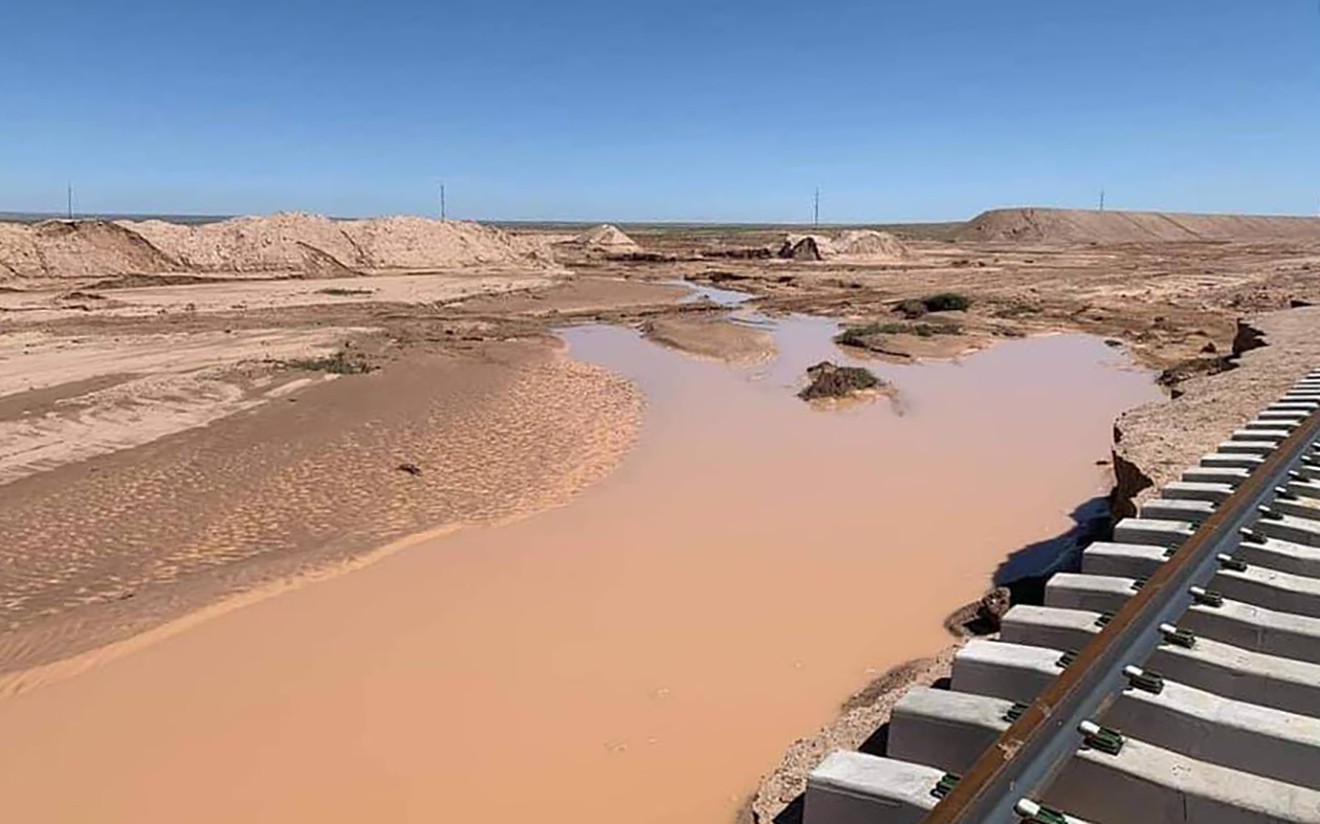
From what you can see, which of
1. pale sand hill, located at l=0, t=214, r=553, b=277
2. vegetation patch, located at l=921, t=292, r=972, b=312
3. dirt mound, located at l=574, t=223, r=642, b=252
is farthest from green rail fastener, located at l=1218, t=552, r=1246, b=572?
dirt mound, located at l=574, t=223, r=642, b=252

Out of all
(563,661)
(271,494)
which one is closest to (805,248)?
(271,494)

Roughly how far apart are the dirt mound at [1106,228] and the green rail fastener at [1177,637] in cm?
9466

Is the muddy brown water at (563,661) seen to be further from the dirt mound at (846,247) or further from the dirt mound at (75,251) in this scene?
the dirt mound at (846,247)

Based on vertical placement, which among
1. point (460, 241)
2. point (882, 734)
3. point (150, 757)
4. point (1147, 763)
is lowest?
point (150, 757)

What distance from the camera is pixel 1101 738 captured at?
8.79 ft

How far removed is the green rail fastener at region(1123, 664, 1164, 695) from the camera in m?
2.95

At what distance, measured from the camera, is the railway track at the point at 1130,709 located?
2461 millimetres

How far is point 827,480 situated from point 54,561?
7.57 m

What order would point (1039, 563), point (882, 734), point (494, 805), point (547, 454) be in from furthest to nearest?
1. point (547, 454)
2. point (1039, 563)
3. point (494, 805)
4. point (882, 734)

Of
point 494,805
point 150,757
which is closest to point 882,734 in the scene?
point 494,805

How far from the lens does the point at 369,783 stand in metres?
5.15

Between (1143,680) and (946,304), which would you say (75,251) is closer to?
(946,304)

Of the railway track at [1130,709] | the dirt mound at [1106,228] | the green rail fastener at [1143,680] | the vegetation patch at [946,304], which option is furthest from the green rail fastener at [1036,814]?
the dirt mound at [1106,228]

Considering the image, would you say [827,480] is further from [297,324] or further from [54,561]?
[297,324]
